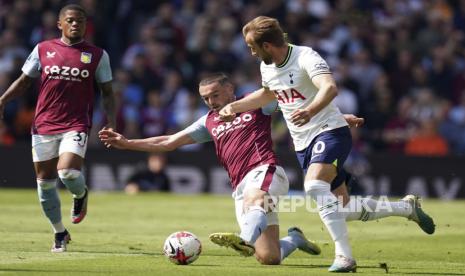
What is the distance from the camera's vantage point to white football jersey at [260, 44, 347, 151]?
1077cm

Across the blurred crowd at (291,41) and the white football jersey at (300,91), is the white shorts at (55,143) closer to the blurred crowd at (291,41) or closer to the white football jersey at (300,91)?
the white football jersey at (300,91)

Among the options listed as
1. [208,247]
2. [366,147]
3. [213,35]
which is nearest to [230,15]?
[213,35]

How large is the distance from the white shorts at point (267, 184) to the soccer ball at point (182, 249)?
1.73 ft

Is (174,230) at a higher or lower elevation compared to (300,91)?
lower

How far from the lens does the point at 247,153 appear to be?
37.9ft

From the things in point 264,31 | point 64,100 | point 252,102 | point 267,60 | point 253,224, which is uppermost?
point 264,31

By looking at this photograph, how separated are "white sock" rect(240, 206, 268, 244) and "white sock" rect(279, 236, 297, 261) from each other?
0.72 metres

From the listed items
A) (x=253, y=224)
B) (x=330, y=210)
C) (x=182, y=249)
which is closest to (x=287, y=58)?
(x=330, y=210)

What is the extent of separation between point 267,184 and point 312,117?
1004 millimetres

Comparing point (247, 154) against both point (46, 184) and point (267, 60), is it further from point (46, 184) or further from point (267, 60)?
point (46, 184)

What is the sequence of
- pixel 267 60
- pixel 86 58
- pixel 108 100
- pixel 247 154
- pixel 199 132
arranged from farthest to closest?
pixel 108 100, pixel 86 58, pixel 199 132, pixel 247 154, pixel 267 60

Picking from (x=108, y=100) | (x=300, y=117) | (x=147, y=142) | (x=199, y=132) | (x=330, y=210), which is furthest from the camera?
(x=108, y=100)

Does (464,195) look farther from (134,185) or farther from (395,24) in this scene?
(134,185)

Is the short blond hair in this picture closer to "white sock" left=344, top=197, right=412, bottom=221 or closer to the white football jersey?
the white football jersey
